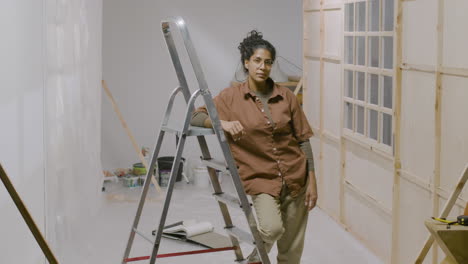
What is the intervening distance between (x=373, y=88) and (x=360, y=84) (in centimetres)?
27

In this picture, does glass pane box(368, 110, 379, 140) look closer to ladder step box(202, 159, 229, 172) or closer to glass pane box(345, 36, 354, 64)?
glass pane box(345, 36, 354, 64)

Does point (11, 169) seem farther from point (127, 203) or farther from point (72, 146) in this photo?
point (127, 203)

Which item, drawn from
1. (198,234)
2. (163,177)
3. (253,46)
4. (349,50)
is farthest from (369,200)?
(163,177)

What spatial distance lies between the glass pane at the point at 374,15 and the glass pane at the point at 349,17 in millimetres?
419

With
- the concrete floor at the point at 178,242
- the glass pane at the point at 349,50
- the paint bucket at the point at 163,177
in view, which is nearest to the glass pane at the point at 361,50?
the glass pane at the point at 349,50

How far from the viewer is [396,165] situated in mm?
4684

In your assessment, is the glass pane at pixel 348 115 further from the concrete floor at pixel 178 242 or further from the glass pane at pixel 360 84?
the concrete floor at pixel 178 242

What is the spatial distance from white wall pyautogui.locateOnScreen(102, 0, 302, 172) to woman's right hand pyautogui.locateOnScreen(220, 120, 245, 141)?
445 cm

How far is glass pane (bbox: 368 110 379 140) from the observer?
521cm

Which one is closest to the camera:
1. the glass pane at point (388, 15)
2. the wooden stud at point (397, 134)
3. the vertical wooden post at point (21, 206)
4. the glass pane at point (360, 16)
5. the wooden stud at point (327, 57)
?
the vertical wooden post at point (21, 206)

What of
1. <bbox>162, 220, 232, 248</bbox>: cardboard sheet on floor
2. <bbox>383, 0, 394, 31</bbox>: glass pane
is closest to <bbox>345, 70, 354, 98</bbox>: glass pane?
<bbox>383, 0, 394, 31</bbox>: glass pane

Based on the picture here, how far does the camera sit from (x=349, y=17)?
18.9 feet

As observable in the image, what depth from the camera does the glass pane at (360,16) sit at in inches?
213

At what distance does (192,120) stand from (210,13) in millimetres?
4482
